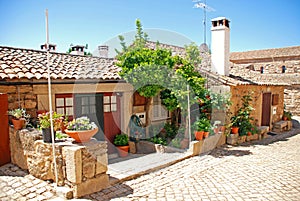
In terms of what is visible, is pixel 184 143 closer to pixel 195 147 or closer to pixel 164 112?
pixel 195 147

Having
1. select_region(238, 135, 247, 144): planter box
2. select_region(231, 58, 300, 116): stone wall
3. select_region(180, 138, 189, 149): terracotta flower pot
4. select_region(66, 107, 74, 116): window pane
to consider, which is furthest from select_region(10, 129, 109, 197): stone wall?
select_region(231, 58, 300, 116): stone wall

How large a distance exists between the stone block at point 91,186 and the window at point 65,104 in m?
3.05

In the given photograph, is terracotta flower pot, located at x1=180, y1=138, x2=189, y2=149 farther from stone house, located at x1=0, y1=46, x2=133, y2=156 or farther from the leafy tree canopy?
stone house, located at x1=0, y1=46, x2=133, y2=156

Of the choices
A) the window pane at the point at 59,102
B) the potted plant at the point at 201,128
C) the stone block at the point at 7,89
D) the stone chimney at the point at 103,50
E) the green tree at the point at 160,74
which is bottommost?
the potted plant at the point at 201,128

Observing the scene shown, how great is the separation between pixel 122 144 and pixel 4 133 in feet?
11.8

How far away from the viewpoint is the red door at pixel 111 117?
8289 mm

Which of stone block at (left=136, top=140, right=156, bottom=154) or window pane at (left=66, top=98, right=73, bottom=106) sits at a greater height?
window pane at (left=66, top=98, right=73, bottom=106)

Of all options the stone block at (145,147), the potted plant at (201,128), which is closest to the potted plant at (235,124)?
the potted plant at (201,128)

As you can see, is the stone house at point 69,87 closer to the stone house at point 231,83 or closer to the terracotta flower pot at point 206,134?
the terracotta flower pot at point 206,134

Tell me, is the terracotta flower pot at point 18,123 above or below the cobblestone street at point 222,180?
above

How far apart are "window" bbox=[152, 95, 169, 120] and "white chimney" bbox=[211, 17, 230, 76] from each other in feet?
11.8

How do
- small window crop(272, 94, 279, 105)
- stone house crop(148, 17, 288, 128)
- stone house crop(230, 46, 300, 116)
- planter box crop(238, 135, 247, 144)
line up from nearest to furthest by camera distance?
planter box crop(238, 135, 247, 144)
stone house crop(148, 17, 288, 128)
small window crop(272, 94, 279, 105)
stone house crop(230, 46, 300, 116)

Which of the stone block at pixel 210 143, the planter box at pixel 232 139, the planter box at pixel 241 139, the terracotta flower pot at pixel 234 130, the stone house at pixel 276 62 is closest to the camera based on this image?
the stone block at pixel 210 143

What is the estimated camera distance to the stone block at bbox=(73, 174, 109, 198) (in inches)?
185
